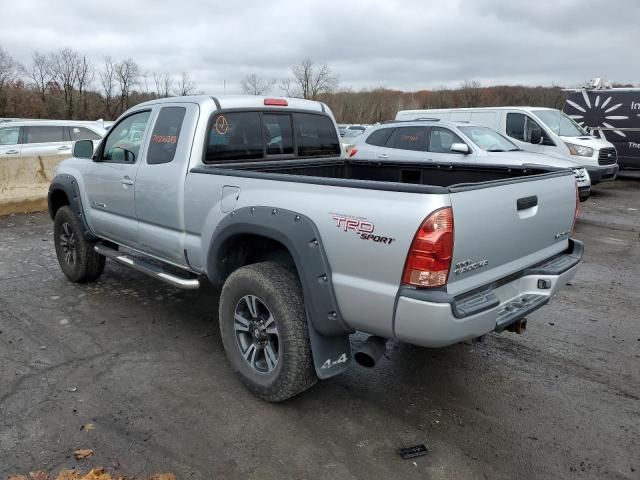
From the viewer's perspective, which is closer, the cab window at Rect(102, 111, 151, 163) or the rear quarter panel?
the rear quarter panel

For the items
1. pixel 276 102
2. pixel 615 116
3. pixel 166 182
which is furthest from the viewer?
pixel 615 116

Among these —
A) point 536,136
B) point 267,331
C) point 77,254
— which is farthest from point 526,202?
point 536,136

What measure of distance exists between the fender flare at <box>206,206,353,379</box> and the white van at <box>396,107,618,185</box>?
9895mm

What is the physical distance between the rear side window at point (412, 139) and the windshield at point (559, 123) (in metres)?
3.98

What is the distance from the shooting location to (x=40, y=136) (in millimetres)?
11977

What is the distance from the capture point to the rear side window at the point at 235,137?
3.98m

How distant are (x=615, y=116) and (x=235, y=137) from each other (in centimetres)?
1448

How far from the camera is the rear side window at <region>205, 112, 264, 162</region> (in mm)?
3984

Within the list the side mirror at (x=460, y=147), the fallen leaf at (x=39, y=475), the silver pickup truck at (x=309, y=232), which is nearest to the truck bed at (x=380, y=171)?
the silver pickup truck at (x=309, y=232)

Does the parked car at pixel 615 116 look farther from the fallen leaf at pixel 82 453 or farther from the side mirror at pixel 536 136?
the fallen leaf at pixel 82 453

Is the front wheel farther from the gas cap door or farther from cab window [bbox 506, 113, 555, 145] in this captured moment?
cab window [bbox 506, 113, 555, 145]

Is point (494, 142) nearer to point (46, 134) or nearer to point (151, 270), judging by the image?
point (151, 270)

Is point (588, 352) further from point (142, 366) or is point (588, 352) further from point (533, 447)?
point (142, 366)

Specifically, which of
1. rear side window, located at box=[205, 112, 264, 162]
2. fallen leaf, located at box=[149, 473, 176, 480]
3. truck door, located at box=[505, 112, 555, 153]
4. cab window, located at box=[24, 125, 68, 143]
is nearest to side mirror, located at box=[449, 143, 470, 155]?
truck door, located at box=[505, 112, 555, 153]
